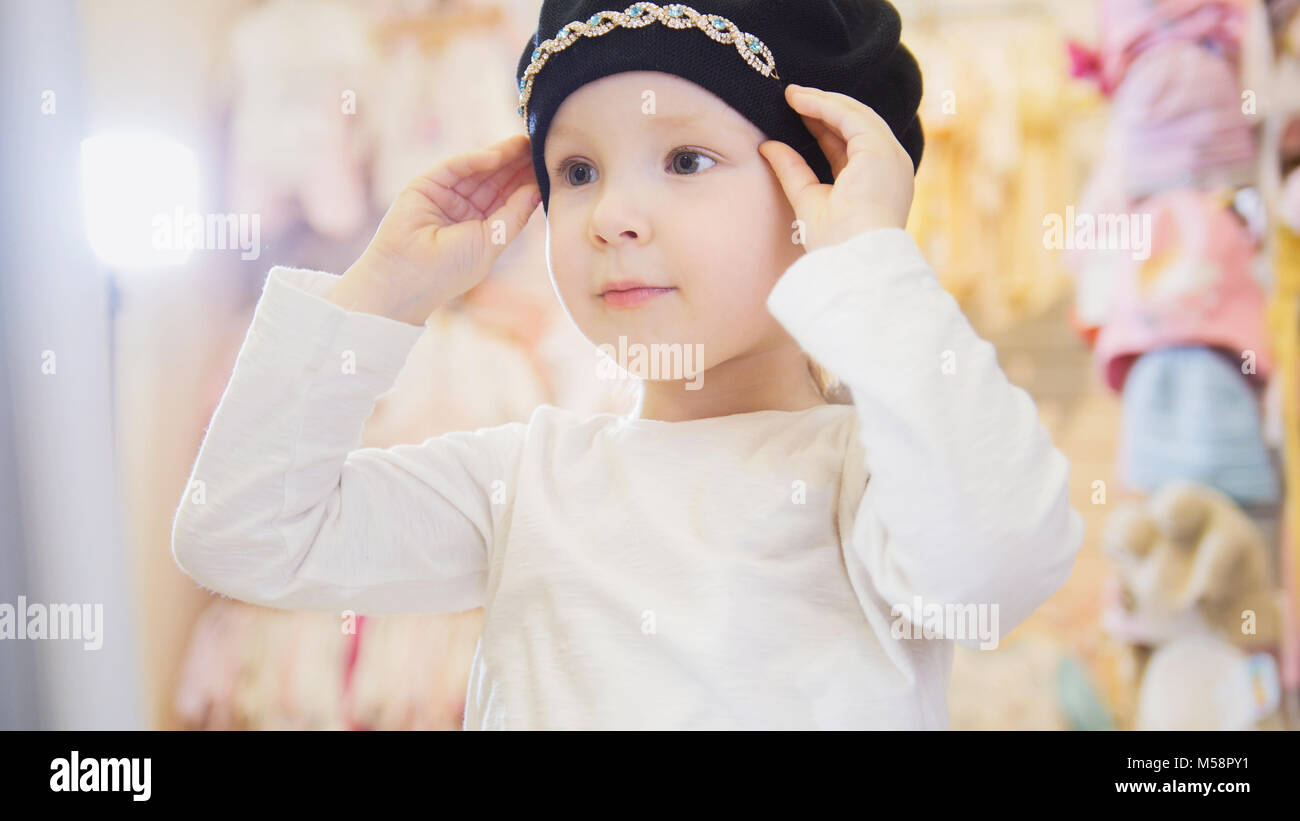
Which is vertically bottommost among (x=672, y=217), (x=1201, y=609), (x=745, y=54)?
(x=1201, y=609)

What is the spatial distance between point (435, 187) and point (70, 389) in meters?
1.02

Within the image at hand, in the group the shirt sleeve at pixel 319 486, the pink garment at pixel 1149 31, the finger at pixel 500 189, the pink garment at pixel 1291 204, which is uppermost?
the pink garment at pixel 1149 31

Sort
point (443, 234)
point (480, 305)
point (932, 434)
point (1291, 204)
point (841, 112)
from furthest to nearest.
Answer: point (480, 305) < point (1291, 204) < point (443, 234) < point (841, 112) < point (932, 434)

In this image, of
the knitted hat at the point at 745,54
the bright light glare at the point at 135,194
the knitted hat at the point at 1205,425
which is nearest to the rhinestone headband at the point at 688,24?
the knitted hat at the point at 745,54

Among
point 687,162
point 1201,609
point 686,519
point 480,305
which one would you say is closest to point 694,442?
point 686,519

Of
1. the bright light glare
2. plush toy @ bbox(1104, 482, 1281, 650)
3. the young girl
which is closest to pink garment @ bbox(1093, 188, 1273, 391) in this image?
plush toy @ bbox(1104, 482, 1281, 650)

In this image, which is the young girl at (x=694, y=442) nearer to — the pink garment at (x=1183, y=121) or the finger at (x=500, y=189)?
the finger at (x=500, y=189)

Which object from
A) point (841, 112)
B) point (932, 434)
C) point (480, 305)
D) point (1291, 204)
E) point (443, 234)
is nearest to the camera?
point (932, 434)

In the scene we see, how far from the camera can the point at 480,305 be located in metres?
1.66

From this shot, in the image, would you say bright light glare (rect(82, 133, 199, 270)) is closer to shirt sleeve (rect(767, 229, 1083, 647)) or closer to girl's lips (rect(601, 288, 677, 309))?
girl's lips (rect(601, 288, 677, 309))

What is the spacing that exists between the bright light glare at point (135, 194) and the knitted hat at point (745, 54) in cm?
113

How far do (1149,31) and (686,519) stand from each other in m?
1.22

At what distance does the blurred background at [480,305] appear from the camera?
1.49m

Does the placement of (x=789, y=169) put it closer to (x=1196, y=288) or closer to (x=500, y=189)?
(x=500, y=189)
